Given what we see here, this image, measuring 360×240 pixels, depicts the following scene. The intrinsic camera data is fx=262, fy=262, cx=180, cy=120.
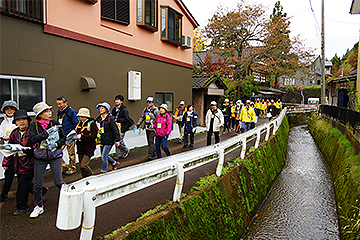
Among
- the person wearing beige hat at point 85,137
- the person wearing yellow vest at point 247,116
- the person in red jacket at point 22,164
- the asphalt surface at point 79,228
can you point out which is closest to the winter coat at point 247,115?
the person wearing yellow vest at point 247,116

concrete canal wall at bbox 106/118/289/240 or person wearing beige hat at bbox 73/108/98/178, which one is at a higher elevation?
person wearing beige hat at bbox 73/108/98/178

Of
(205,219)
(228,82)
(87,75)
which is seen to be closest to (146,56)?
(87,75)

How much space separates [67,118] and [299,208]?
21.5ft

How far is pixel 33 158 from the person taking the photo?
4.17 meters

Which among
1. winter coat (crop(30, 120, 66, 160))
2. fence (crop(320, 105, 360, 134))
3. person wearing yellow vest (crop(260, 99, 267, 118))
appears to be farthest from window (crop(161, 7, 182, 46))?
person wearing yellow vest (crop(260, 99, 267, 118))

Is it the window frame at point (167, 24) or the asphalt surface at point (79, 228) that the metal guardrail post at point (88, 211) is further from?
the window frame at point (167, 24)

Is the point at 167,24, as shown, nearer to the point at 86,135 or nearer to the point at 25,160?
the point at 86,135

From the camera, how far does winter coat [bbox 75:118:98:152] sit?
5.28 meters

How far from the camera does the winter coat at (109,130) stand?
5.71 metres

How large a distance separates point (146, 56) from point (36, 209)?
884 centimetres

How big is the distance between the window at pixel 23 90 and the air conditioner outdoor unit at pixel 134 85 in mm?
3849

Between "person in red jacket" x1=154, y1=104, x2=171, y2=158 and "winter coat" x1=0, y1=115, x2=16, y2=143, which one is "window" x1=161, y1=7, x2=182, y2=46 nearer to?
"person in red jacket" x1=154, y1=104, x2=171, y2=158

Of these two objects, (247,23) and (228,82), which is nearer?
(247,23)

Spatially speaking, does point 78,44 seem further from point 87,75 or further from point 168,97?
point 168,97
